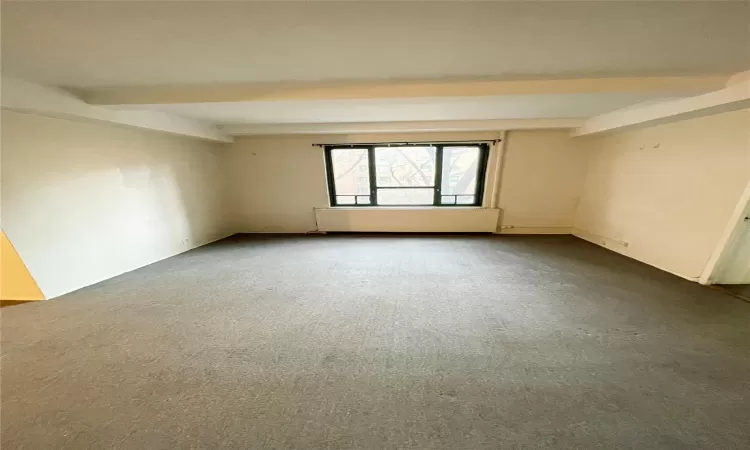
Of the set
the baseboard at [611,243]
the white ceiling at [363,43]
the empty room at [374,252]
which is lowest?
the baseboard at [611,243]

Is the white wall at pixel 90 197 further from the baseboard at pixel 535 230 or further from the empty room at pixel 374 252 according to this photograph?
the baseboard at pixel 535 230

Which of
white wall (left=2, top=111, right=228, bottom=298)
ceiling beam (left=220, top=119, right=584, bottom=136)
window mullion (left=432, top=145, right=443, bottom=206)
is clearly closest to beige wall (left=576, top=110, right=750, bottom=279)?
ceiling beam (left=220, top=119, right=584, bottom=136)

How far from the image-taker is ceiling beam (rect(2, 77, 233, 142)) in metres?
1.85

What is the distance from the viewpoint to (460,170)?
432 centimetres

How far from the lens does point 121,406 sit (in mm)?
1202

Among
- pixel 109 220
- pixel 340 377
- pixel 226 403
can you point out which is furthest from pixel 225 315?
pixel 109 220

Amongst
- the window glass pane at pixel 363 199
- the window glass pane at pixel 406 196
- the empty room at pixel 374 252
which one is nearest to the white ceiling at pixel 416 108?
the empty room at pixel 374 252

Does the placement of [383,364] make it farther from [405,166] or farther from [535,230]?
[535,230]

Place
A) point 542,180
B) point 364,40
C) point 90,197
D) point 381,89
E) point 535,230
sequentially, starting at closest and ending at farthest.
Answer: point 364,40 < point 381,89 < point 90,197 < point 542,180 < point 535,230

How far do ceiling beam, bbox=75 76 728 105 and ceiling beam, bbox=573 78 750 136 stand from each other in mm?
115

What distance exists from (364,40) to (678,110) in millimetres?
2943

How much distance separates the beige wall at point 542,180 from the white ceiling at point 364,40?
215 centimetres

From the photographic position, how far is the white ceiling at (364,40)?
112 centimetres

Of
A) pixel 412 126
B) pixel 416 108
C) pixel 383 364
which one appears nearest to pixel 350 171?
pixel 412 126
